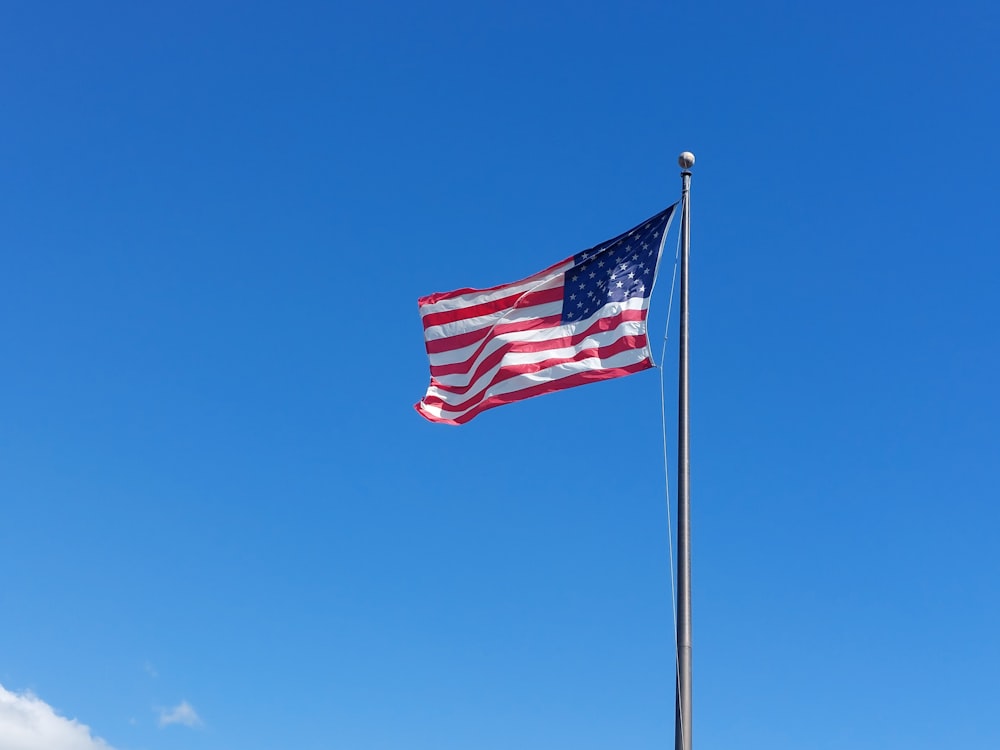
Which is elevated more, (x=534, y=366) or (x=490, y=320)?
(x=490, y=320)

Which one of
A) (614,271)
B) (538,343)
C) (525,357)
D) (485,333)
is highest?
(614,271)

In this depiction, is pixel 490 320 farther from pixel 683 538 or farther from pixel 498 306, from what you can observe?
pixel 683 538

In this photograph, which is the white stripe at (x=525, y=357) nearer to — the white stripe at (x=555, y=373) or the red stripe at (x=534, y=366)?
the red stripe at (x=534, y=366)

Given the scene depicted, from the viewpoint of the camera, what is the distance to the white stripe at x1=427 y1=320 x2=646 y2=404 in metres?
21.5

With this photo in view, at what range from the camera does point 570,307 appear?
74.7ft

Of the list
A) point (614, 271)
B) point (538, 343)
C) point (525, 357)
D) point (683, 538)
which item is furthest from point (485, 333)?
point (683, 538)

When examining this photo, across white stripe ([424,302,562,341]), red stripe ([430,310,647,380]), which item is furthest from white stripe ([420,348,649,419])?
white stripe ([424,302,562,341])

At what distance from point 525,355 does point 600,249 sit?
2.63 m

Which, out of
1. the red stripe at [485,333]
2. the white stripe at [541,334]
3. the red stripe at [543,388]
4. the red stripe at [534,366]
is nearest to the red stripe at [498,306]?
the red stripe at [485,333]

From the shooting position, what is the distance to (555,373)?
73.3 ft

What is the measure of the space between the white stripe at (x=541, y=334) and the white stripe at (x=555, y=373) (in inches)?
29.6

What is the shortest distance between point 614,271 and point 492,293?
3.04 m

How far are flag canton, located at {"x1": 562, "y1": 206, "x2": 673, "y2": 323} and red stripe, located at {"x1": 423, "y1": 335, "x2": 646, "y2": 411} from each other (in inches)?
33.0

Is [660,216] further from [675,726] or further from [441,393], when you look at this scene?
[675,726]
